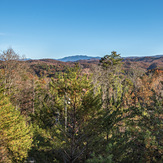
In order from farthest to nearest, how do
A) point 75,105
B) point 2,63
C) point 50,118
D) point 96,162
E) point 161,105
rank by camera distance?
point 2,63
point 50,118
point 75,105
point 161,105
point 96,162

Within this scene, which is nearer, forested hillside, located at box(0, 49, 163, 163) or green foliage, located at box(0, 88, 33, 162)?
forested hillside, located at box(0, 49, 163, 163)

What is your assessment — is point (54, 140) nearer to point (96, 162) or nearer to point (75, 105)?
point (75, 105)

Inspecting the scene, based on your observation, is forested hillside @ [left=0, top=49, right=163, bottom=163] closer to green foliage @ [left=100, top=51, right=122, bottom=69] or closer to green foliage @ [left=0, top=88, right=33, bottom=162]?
green foliage @ [left=0, top=88, right=33, bottom=162]

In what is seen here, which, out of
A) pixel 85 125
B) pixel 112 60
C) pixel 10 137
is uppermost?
pixel 112 60

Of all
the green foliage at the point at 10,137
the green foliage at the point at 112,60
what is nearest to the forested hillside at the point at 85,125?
the green foliage at the point at 10,137

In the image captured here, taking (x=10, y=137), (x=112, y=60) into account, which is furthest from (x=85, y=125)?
(x=112, y=60)

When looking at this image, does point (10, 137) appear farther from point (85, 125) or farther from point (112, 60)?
point (112, 60)

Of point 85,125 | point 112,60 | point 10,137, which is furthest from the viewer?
point 112,60

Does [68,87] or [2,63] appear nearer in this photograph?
[68,87]

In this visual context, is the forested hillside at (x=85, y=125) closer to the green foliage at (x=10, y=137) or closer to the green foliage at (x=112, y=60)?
the green foliage at (x=10, y=137)

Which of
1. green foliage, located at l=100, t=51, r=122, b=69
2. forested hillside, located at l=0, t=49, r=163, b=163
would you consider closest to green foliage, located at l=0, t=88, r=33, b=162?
forested hillside, located at l=0, t=49, r=163, b=163

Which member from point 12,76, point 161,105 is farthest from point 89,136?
point 12,76
